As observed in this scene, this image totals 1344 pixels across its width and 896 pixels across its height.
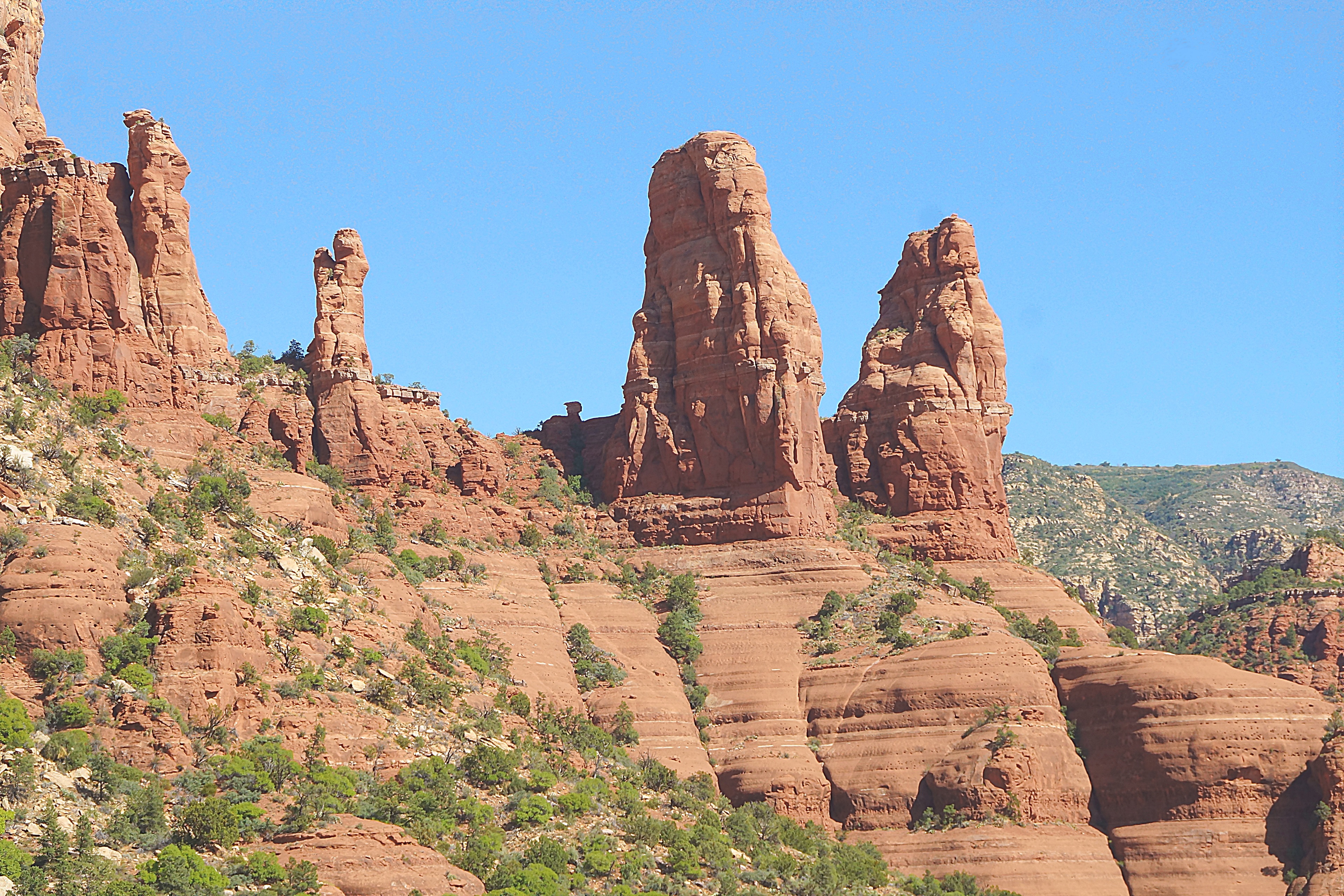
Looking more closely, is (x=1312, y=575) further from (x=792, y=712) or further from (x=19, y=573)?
(x=19, y=573)

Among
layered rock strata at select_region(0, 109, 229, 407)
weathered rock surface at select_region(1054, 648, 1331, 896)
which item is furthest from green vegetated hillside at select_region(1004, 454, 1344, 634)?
layered rock strata at select_region(0, 109, 229, 407)

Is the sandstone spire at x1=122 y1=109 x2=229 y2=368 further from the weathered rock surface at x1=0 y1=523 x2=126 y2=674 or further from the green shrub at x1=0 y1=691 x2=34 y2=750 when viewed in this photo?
the green shrub at x1=0 y1=691 x2=34 y2=750

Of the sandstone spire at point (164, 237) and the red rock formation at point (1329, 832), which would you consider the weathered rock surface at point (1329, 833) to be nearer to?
the red rock formation at point (1329, 832)

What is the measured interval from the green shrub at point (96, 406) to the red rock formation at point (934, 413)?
40.5 m

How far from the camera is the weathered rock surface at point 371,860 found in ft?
245

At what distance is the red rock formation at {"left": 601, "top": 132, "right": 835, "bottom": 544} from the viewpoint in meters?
117

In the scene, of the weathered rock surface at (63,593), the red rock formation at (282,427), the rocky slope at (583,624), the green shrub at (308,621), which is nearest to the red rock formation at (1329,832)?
the rocky slope at (583,624)

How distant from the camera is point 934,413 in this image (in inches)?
4894

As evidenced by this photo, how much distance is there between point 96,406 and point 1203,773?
50122mm

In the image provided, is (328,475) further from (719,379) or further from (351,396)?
(719,379)

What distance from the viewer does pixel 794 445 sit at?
11669 cm

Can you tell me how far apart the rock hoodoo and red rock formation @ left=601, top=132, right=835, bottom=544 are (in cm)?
7

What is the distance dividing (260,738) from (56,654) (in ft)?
24.7

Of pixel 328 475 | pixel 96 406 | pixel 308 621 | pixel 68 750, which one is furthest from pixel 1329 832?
pixel 96 406
